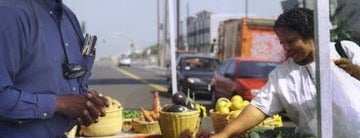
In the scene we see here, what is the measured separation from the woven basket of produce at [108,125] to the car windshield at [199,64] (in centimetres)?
1568

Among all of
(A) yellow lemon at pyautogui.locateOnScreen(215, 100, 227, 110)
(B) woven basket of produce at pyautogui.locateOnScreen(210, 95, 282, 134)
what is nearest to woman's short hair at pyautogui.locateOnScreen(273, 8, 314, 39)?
(B) woven basket of produce at pyautogui.locateOnScreen(210, 95, 282, 134)

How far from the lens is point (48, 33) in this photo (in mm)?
2234

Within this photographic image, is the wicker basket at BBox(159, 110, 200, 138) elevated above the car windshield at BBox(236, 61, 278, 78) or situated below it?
above

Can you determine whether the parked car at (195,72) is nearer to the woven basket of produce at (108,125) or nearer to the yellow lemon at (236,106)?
the yellow lemon at (236,106)

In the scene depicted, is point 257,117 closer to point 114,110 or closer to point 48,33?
point 114,110

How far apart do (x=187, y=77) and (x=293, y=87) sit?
1590 centimetres

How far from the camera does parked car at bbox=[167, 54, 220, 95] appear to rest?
63.9ft

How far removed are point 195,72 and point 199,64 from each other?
0.89 meters

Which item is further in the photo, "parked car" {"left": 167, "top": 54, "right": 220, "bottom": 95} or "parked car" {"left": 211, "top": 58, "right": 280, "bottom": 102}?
"parked car" {"left": 167, "top": 54, "right": 220, "bottom": 95}

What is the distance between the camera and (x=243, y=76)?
14.2m

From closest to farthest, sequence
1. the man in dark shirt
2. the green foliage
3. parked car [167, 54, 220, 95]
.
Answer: the man in dark shirt
the green foliage
parked car [167, 54, 220, 95]

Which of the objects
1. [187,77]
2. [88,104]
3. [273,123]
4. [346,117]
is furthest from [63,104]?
[187,77]

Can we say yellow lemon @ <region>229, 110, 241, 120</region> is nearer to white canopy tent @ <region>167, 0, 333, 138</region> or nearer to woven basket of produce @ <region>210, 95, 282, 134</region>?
woven basket of produce @ <region>210, 95, 282, 134</region>

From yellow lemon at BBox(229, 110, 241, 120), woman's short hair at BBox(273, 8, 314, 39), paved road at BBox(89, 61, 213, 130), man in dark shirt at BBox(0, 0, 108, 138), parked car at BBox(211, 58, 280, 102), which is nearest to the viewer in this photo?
man in dark shirt at BBox(0, 0, 108, 138)
